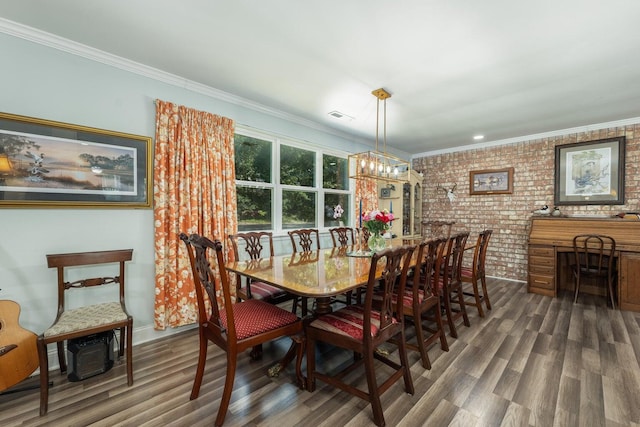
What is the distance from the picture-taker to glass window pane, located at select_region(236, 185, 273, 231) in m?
3.45

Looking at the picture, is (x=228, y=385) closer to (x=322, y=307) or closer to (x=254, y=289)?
(x=322, y=307)

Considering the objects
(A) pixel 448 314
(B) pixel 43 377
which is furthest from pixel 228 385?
(A) pixel 448 314

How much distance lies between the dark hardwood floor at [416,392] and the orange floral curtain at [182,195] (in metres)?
0.43

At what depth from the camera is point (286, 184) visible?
3.88 m

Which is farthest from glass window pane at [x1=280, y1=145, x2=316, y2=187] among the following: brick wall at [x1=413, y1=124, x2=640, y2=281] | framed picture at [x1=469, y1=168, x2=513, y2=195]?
framed picture at [x1=469, y1=168, x2=513, y2=195]

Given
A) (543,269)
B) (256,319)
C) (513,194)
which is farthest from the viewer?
(513,194)

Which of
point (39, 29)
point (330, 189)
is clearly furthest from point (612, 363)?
point (39, 29)

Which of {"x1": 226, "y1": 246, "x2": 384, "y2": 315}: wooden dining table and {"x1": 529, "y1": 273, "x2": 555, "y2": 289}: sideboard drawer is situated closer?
Result: {"x1": 226, "y1": 246, "x2": 384, "y2": 315}: wooden dining table

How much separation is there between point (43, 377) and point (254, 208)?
2.33 m

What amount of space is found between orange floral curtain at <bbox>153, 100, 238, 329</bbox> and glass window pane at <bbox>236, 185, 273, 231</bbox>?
433mm

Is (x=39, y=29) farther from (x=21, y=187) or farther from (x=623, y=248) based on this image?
(x=623, y=248)

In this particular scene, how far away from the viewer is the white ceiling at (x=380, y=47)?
1.79m

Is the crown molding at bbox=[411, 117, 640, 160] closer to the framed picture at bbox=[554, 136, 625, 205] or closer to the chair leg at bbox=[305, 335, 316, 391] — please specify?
the framed picture at bbox=[554, 136, 625, 205]

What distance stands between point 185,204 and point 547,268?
4.91 meters
